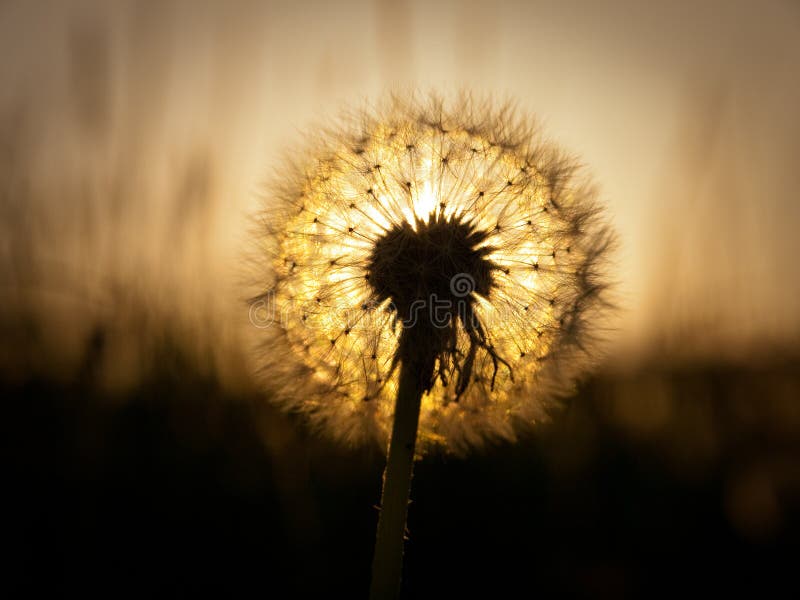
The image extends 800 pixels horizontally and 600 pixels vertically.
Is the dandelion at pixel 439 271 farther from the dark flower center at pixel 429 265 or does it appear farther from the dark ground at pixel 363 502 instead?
the dark ground at pixel 363 502

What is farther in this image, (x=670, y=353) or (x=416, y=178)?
(x=670, y=353)

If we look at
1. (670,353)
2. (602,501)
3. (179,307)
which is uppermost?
(670,353)

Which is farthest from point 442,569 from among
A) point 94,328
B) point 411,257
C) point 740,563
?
point 94,328

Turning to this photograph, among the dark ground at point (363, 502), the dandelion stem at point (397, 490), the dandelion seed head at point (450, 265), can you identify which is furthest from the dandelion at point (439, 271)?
the dark ground at point (363, 502)

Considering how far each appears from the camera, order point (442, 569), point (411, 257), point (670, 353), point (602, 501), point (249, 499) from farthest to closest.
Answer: point (670, 353) → point (602, 501) → point (249, 499) → point (442, 569) → point (411, 257)

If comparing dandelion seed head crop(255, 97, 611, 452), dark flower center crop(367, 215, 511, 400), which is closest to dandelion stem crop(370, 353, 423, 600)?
dark flower center crop(367, 215, 511, 400)

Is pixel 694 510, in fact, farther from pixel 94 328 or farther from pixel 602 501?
pixel 94 328

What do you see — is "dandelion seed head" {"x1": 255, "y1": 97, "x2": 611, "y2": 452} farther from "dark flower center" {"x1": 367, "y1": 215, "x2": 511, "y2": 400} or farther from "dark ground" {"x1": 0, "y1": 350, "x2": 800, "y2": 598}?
"dark ground" {"x1": 0, "y1": 350, "x2": 800, "y2": 598}
